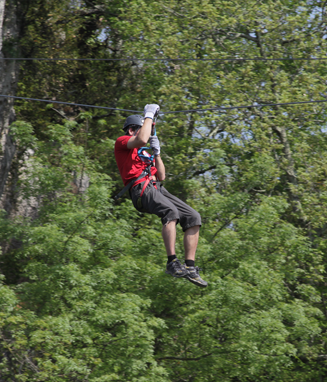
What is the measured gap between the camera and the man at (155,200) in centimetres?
470

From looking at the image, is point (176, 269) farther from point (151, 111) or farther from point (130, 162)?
point (151, 111)

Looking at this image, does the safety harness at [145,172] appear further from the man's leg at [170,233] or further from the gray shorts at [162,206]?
the man's leg at [170,233]

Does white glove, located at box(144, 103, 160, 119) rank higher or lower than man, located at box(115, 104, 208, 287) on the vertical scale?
higher

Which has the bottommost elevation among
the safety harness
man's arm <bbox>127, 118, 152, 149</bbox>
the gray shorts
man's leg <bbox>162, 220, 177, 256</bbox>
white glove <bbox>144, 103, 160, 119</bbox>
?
man's leg <bbox>162, 220, 177, 256</bbox>

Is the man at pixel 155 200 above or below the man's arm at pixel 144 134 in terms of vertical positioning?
below

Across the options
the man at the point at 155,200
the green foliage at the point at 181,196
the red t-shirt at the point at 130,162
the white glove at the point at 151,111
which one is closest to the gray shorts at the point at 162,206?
the man at the point at 155,200

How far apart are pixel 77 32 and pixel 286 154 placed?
6.11 metres

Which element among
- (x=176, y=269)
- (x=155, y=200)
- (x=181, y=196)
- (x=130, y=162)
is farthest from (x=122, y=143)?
(x=181, y=196)

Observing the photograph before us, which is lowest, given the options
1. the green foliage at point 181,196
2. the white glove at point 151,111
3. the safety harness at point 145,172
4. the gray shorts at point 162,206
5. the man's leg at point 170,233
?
the green foliage at point 181,196

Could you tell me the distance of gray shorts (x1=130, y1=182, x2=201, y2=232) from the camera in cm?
469

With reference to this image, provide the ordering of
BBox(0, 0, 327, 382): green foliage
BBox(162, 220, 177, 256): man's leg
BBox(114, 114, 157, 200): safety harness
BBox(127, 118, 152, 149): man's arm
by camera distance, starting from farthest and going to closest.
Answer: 1. BBox(0, 0, 327, 382): green foliage
2. BBox(114, 114, 157, 200): safety harness
3. BBox(162, 220, 177, 256): man's leg
4. BBox(127, 118, 152, 149): man's arm

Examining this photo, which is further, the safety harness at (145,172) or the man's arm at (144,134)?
the safety harness at (145,172)

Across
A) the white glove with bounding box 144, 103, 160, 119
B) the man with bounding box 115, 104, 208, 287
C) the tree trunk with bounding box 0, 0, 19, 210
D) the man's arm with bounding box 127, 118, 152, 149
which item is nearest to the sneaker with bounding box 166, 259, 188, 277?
the man with bounding box 115, 104, 208, 287

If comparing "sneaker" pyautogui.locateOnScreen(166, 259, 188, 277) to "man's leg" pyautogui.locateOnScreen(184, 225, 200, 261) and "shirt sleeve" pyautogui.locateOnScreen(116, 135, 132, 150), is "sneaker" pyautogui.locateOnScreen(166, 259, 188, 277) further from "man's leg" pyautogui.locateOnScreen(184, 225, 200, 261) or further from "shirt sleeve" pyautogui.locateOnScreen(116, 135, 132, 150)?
"shirt sleeve" pyautogui.locateOnScreen(116, 135, 132, 150)
